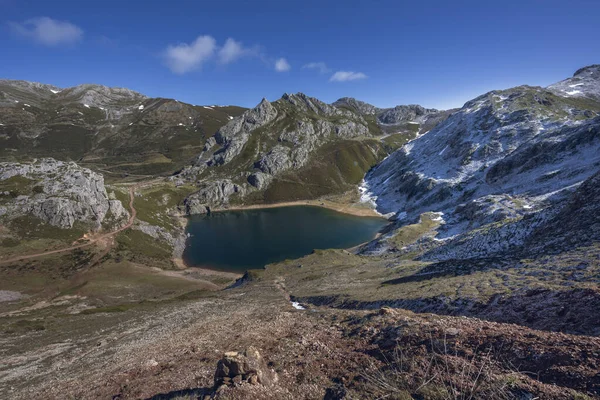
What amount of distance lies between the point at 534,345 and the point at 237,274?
9300 cm

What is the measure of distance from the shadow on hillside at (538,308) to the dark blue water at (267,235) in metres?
84.8

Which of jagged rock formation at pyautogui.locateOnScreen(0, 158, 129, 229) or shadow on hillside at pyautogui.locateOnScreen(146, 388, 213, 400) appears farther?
jagged rock formation at pyautogui.locateOnScreen(0, 158, 129, 229)

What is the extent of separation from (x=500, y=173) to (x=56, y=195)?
182m

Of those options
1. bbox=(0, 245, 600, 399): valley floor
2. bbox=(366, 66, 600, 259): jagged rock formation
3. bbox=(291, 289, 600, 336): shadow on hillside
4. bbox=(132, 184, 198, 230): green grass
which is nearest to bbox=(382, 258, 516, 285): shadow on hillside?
bbox=(0, 245, 600, 399): valley floor

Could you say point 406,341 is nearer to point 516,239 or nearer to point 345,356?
point 345,356

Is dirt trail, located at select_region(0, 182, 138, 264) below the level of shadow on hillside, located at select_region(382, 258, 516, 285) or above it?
above

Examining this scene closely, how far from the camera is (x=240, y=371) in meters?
15.3

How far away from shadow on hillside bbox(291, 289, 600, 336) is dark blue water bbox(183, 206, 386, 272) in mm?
84799

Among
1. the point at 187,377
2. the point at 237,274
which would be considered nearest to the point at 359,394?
the point at 187,377

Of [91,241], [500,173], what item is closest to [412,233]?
[500,173]

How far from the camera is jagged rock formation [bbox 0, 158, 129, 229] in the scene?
107 m

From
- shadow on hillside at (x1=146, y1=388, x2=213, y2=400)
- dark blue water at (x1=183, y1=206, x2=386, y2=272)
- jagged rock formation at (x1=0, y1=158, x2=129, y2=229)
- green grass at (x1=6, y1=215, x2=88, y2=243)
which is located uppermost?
jagged rock formation at (x1=0, y1=158, x2=129, y2=229)

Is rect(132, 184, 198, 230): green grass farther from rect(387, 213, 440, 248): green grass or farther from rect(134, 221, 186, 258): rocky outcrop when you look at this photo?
rect(387, 213, 440, 248): green grass

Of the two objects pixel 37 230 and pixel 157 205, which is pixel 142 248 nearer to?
pixel 37 230
